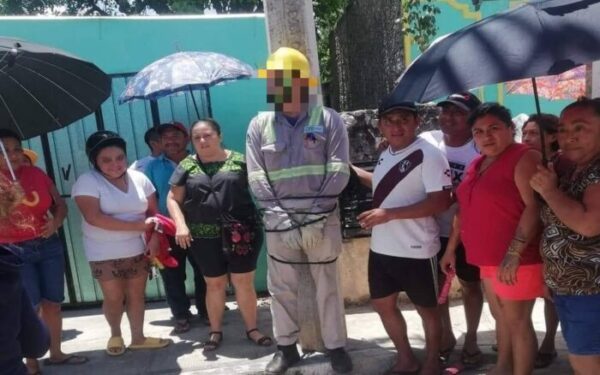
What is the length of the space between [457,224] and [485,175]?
0.39 m

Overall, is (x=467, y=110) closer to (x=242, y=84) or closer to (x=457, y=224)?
(x=457, y=224)

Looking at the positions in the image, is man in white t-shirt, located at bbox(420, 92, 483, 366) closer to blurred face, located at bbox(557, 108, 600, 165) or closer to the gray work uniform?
the gray work uniform

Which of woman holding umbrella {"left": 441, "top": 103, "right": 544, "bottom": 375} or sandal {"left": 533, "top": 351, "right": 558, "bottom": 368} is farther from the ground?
woman holding umbrella {"left": 441, "top": 103, "right": 544, "bottom": 375}

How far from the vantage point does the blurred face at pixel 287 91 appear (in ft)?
10.2

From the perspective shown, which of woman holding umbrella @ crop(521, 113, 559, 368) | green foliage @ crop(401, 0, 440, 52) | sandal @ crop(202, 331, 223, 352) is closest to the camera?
woman holding umbrella @ crop(521, 113, 559, 368)

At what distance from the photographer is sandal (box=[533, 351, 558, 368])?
3.34 metres

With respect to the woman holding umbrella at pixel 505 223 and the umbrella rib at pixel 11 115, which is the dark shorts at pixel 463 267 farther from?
the umbrella rib at pixel 11 115

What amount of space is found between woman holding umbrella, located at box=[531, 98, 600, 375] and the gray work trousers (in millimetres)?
1231

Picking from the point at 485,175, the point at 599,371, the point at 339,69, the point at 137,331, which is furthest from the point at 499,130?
the point at 339,69

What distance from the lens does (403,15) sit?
6.20m

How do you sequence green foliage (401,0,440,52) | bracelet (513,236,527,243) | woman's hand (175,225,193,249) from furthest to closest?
green foliage (401,0,440,52) → woman's hand (175,225,193,249) → bracelet (513,236,527,243)

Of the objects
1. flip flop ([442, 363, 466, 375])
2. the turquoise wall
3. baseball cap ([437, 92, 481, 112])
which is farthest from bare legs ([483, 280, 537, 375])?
the turquoise wall

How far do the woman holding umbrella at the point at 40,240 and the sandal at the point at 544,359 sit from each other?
10.3ft

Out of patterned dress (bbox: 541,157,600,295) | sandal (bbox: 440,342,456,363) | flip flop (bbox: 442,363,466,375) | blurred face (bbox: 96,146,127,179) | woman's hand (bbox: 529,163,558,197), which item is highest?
blurred face (bbox: 96,146,127,179)
